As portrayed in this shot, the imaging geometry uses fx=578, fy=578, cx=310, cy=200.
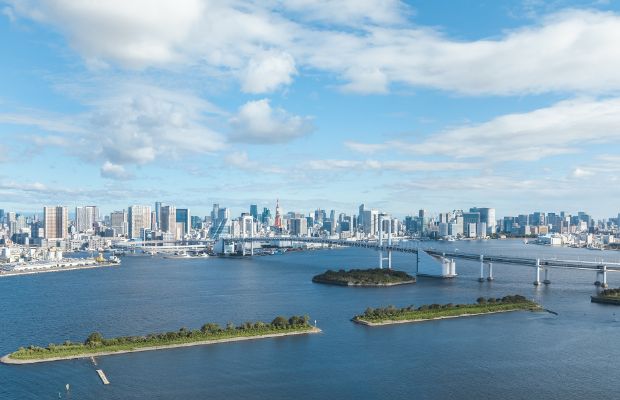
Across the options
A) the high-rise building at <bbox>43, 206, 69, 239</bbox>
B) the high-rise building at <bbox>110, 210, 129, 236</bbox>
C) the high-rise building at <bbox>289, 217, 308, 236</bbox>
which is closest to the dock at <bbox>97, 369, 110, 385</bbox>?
the high-rise building at <bbox>43, 206, 69, 239</bbox>

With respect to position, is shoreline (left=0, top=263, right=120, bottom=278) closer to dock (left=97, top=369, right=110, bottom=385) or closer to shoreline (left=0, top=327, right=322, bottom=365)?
shoreline (left=0, top=327, right=322, bottom=365)

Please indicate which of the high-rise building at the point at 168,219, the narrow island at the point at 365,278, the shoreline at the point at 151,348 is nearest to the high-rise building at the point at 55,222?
the high-rise building at the point at 168,219

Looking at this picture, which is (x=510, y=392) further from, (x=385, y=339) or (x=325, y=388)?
(x=385, y=339)

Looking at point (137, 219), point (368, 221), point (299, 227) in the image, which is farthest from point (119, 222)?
point (368, 221)

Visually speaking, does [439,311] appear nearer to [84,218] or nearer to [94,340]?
[94,340]

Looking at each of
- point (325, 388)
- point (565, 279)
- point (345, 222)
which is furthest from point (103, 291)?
point (345, 222)

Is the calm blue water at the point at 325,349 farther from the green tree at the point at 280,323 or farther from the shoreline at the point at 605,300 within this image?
the green tree at the point at 280,323

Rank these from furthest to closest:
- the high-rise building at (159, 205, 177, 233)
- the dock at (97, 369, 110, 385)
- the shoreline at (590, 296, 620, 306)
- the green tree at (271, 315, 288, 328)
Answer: the high-rise building at (159, 205, 177, 233)
the shoreline at (590, 296, 620, 306)
the green tree at (271, 315, 288, 328)
the dock at (97, 369, 110, 385)
